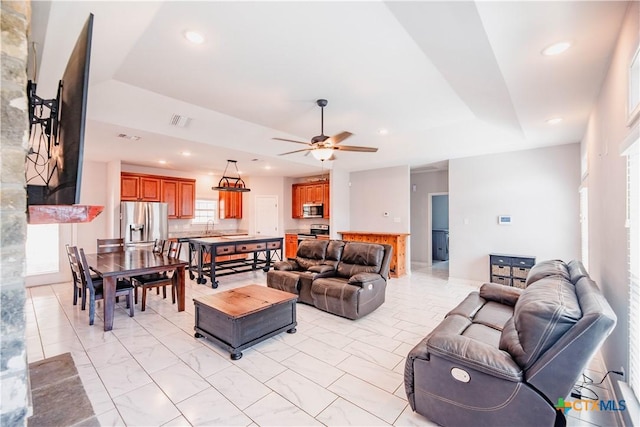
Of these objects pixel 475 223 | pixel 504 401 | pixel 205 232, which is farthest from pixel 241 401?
pixel 205 232

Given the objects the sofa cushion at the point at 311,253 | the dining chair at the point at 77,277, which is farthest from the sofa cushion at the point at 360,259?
the dining chair at the point at 77,277

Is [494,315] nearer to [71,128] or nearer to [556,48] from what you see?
[556,48]

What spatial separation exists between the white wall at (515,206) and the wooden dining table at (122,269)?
523 centimetres

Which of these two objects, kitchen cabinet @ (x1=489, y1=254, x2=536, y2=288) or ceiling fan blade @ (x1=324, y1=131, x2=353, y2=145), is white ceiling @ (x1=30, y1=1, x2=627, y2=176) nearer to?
ceiling fan blade @ (x1=324, y1=131, x2=353, y2=145)

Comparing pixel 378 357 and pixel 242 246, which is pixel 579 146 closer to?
pixel 378 357

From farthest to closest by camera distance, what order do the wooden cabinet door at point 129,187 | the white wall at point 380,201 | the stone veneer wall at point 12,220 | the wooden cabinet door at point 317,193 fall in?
the wooden cabinet door at point 317,193 → the white wall at point 380,201 → the wooden cabinet door at point 129,187 → the stone veneer wall at point 12,220

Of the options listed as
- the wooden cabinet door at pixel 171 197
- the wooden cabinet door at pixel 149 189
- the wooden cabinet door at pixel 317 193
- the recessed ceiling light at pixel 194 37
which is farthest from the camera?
the wooden cabinet door at pixel 317 193

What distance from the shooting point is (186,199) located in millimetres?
7500

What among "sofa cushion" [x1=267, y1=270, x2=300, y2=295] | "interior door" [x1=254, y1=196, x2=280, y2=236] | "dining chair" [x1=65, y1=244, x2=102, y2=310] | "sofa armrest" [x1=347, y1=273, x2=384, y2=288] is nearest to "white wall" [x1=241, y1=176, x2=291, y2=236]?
"interior door" [x1=254, y1=196, x2=280, y2=236]

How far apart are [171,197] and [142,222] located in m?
1.17

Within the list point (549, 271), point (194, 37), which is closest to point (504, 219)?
point (549, 271)

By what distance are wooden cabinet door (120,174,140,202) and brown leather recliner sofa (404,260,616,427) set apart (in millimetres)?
6755

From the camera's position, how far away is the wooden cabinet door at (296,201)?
8.80 meters

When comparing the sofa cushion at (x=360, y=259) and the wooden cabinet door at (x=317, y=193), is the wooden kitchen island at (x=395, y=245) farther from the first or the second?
the sofa cushion at (x=360, y=259)
